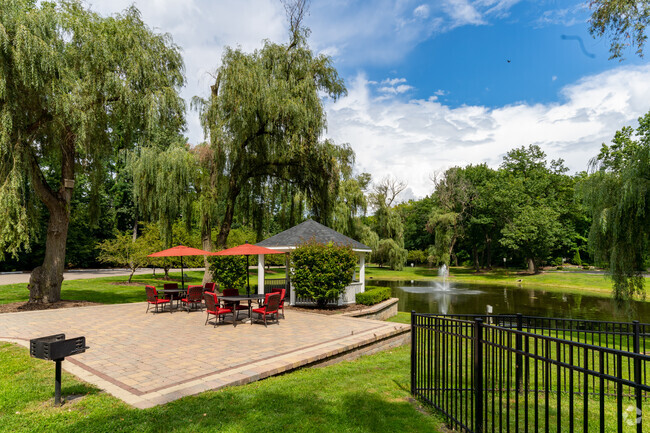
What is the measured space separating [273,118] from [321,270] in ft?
23.5

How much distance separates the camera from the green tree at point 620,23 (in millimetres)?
8523

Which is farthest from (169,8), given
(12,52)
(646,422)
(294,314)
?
(646,422)

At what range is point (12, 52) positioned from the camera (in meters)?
10.1

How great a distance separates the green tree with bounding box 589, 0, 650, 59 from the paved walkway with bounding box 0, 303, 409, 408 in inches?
347

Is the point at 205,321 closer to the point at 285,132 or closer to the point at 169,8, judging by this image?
the point at 285,132

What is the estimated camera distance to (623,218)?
11.0 m

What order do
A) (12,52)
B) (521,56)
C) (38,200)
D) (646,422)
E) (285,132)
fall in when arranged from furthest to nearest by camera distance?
(285,132) < (38,200) < (521,56) < (12,52) < (646,422)

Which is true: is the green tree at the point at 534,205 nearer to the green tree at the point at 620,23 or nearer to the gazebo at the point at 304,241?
the gazebo at the point at 304,241

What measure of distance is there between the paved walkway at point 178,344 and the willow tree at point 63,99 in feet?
10.3

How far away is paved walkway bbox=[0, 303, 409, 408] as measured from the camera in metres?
5.19

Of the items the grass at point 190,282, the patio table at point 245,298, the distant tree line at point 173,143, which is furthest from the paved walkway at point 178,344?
the grass at point 190,282

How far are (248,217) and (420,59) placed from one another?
11.6m

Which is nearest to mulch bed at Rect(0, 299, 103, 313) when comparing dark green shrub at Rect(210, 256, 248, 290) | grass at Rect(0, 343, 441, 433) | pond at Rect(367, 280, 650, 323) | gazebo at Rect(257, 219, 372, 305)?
dark green shrub at Rect(210, 256, 248, 290)

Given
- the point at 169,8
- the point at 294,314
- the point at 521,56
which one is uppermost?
the point at 169,8
